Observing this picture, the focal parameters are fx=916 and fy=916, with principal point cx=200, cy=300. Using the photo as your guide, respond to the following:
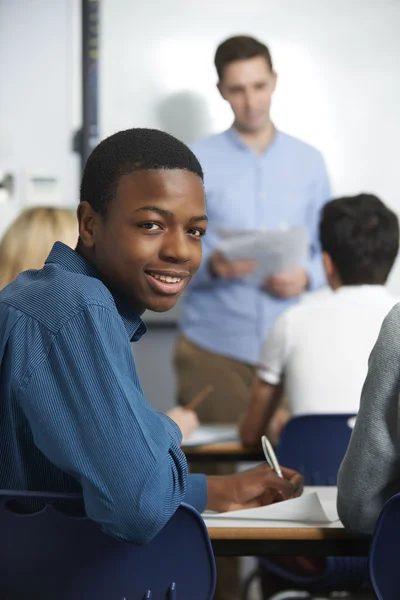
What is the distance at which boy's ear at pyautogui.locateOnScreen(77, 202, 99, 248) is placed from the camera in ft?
4.38

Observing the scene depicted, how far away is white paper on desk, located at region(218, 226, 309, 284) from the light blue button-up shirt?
82 millimetres

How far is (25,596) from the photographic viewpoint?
117cm

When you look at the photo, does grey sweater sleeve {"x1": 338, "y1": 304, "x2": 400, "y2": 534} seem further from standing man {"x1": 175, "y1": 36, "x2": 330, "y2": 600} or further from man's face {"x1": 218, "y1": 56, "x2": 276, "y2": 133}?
man's face {"x1": 218, "y1": 56, "x2": 276, "y2": 133}

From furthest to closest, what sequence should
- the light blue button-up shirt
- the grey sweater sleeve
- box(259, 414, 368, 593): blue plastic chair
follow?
the light blue button-up shirt < box(259, 414, 368, 593): blue plastic chair < the grey sweater sleeve

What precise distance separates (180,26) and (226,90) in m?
0.58

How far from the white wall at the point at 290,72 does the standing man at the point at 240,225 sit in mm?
276

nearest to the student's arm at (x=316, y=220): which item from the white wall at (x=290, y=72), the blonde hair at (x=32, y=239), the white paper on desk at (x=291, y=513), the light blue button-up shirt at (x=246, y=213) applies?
the light blue button-up shirt at (x=246, y=213)

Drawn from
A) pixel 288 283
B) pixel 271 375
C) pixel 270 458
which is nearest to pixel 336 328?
pixel 271 375

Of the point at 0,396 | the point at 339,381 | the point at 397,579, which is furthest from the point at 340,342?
the point at 0,396

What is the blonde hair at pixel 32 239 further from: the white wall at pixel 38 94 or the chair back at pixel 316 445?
the white wall at pixel 38 94

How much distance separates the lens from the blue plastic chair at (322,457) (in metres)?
2.26

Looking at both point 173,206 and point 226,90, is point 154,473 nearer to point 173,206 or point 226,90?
point 173,206

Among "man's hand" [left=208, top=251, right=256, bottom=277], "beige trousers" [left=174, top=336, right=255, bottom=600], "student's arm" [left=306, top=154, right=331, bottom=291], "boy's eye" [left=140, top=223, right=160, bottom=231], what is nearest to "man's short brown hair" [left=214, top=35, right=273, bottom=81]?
"student's arm" [left=306, top=154, right=331, bottom=291]

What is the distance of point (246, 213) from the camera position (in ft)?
13.5
